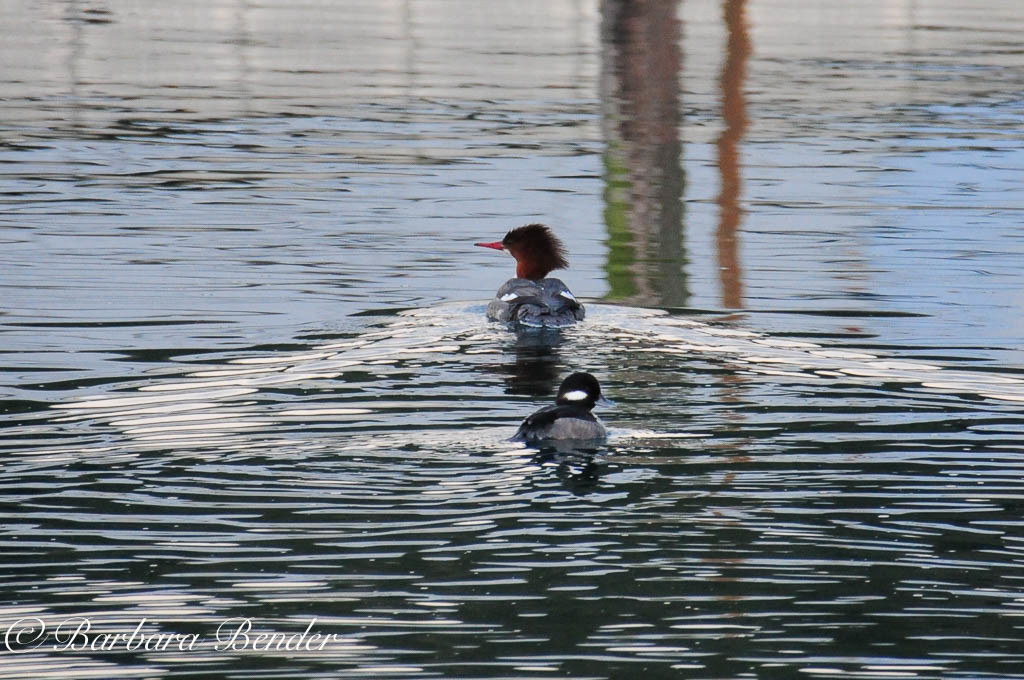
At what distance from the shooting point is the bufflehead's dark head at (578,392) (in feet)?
30.2

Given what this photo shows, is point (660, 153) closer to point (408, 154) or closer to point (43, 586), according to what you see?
point (408, 154)

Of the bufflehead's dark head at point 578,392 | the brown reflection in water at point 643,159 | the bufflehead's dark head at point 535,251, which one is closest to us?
the bufflehead's dark head at point 578,392

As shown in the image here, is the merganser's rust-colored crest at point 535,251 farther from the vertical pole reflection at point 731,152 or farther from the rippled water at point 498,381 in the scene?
the vertical pole reflection at point 731,152

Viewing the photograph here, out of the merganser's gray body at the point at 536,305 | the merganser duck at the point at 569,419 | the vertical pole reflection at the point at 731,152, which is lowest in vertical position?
the vertical pole reflection at the point at 731,152

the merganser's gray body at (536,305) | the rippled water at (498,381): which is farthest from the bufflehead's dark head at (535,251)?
the merganser's gray body at (536,305)

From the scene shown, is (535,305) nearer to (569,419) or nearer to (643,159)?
(569,419)

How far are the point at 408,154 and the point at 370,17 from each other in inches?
587

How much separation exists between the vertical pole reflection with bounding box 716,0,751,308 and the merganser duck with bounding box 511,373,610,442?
392 cm

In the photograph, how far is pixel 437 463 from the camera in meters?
8.48

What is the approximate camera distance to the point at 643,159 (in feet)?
63.0

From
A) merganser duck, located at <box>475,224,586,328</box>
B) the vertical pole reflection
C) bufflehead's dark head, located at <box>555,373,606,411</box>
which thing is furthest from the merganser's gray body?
bufflehead's dark head, located at <box>555,373,606,411</box>

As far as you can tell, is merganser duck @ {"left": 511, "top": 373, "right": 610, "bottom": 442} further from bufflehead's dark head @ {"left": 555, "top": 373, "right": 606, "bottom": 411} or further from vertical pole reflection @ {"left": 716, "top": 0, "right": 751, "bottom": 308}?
vertical pole reflection @ {"left": 716, "top": 0, "right": 751, "bottom": 308}

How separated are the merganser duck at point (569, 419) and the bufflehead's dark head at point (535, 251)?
409 cm

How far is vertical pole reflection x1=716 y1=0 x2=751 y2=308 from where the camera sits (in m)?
14.2
